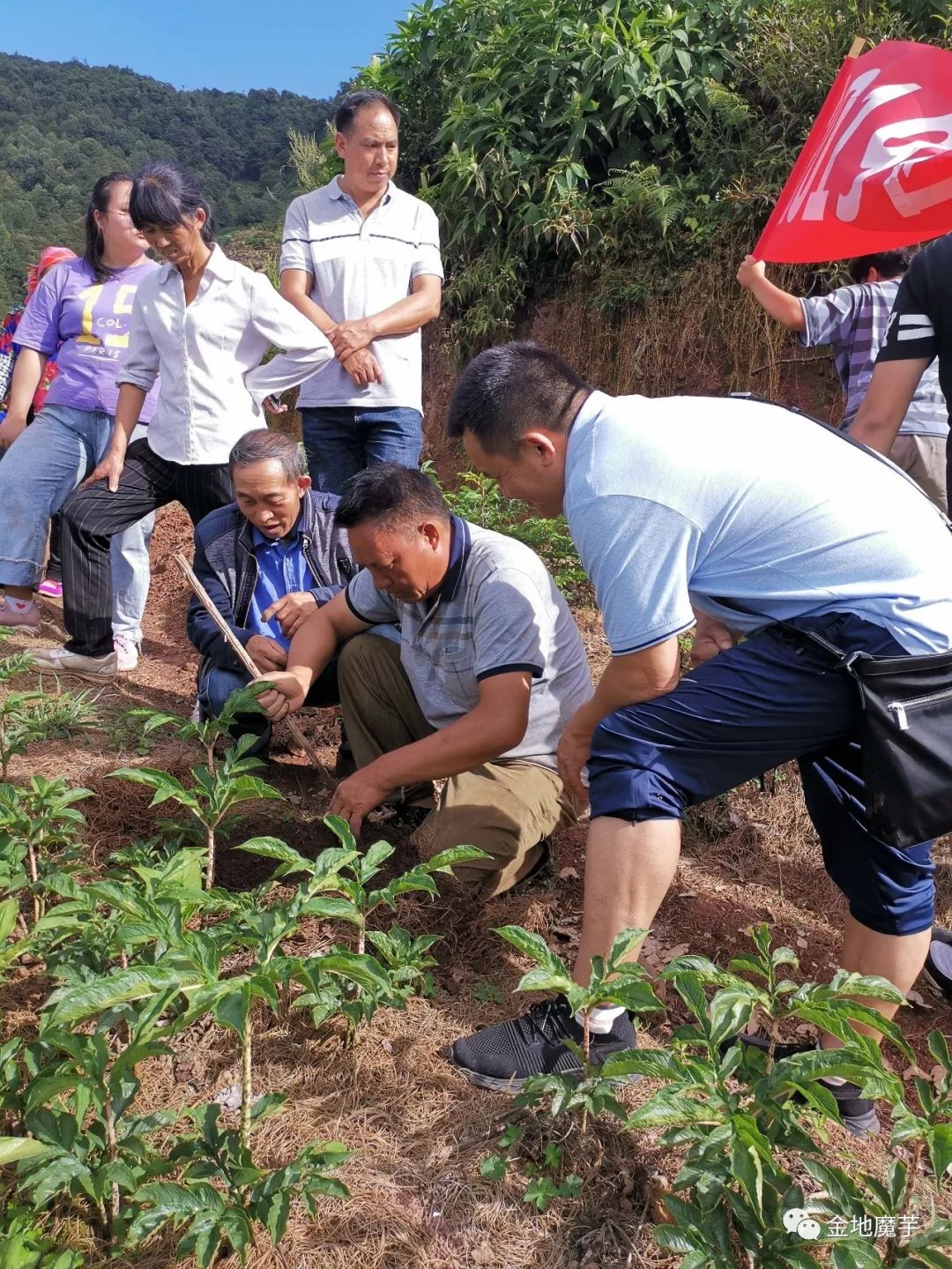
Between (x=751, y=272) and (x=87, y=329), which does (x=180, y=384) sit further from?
(x=751, y=272)

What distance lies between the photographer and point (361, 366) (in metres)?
3.70

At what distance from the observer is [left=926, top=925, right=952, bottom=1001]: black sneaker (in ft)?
8.79

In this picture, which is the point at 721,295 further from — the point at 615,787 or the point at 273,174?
the point at 273,174

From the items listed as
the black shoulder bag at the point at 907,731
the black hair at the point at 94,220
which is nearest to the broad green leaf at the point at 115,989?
the black shoulder bag at the point at 907,731

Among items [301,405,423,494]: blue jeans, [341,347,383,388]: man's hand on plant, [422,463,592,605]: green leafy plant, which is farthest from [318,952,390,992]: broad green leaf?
[422,463,592,605]: green leafy plant

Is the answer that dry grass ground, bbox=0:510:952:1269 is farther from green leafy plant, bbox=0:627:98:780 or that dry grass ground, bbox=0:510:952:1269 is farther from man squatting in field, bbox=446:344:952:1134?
man squatting in field, bbox=446:344:952:1134

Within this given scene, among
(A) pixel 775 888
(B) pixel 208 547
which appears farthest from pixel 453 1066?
(B) pixel 208 547

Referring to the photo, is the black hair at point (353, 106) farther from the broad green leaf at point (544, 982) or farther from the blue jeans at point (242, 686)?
the broad green leaf at point (544, 982)

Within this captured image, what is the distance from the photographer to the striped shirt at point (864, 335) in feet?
10.6

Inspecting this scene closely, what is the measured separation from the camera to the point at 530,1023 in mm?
2109

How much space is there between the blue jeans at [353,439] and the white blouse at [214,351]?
19 cm

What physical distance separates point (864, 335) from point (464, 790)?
200cm

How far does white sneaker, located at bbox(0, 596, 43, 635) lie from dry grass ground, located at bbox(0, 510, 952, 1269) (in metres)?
1.22

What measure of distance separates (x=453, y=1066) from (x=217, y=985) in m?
0.76
